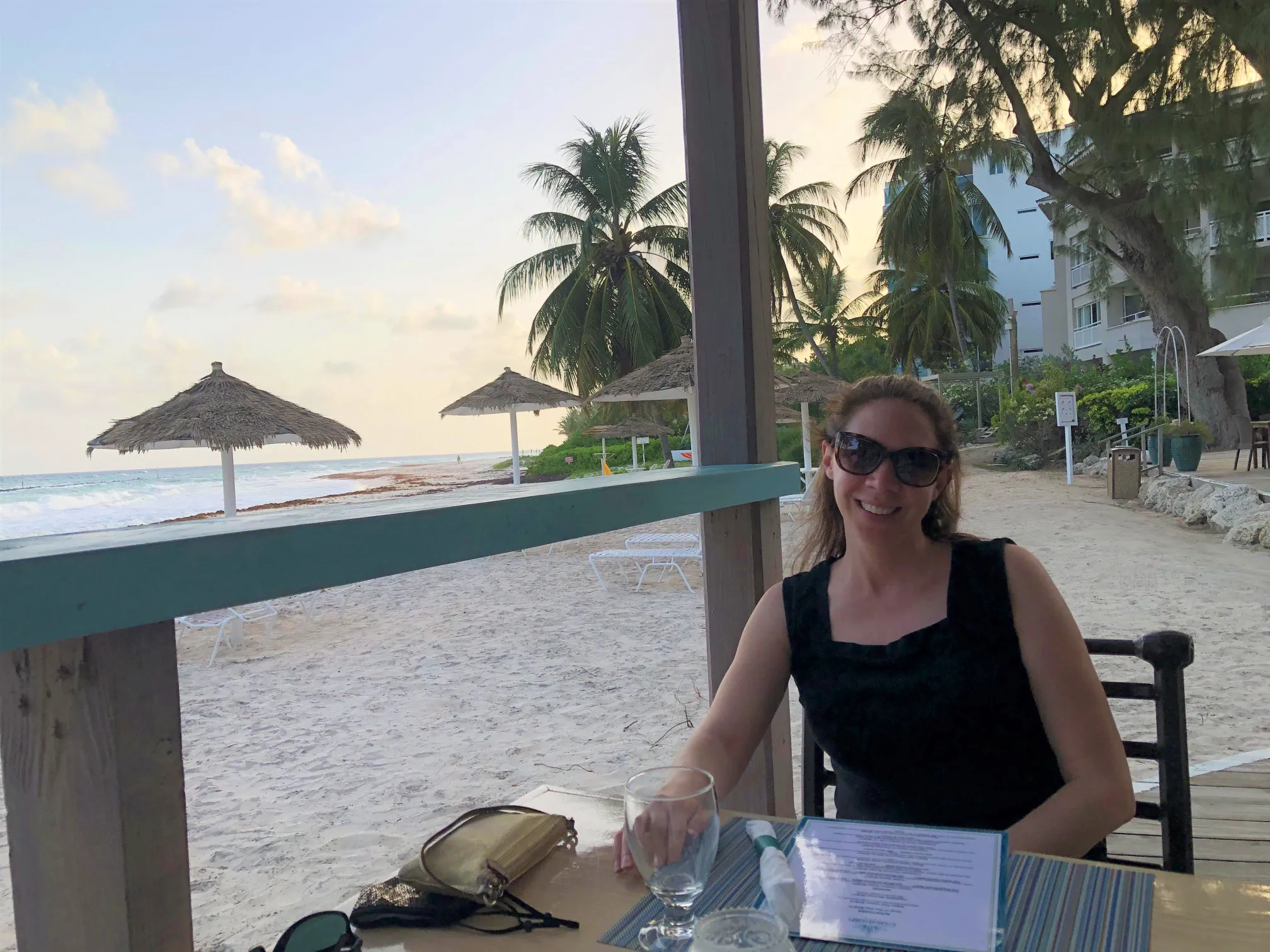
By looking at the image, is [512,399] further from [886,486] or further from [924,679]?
[924,679]

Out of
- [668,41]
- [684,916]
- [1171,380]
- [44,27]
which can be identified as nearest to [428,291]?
[44,27]

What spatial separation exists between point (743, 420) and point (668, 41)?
1442 millimetres

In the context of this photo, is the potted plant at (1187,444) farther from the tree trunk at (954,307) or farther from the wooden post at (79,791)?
the tree trunk at (954,307)

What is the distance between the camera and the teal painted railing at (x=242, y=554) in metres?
0.56

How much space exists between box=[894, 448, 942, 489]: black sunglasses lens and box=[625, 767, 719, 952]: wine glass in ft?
2.49

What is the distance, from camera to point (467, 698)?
644 centimetres

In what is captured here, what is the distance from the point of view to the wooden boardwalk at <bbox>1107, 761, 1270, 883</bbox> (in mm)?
1875

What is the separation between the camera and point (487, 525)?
98cm

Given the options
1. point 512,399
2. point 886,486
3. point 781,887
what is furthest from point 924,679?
point 512,399

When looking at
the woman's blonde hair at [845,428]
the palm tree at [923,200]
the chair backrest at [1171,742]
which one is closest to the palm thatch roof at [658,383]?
the palm tree at [923,200]

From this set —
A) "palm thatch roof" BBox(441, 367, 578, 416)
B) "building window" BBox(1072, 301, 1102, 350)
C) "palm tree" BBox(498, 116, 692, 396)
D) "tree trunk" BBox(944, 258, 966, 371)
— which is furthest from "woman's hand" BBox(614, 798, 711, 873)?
"building window" BBox(1072, 301, 1102, 350)

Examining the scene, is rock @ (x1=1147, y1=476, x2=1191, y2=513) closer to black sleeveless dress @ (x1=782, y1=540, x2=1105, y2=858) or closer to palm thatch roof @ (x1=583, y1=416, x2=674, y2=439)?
palm thatch roof @ (x1=583, y1=416, x2=674, y2=439)

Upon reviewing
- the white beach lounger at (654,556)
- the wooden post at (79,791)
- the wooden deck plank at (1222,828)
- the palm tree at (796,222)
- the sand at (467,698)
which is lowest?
the sand at (467,698)

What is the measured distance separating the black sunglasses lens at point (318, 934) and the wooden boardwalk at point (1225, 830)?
1577 mm
